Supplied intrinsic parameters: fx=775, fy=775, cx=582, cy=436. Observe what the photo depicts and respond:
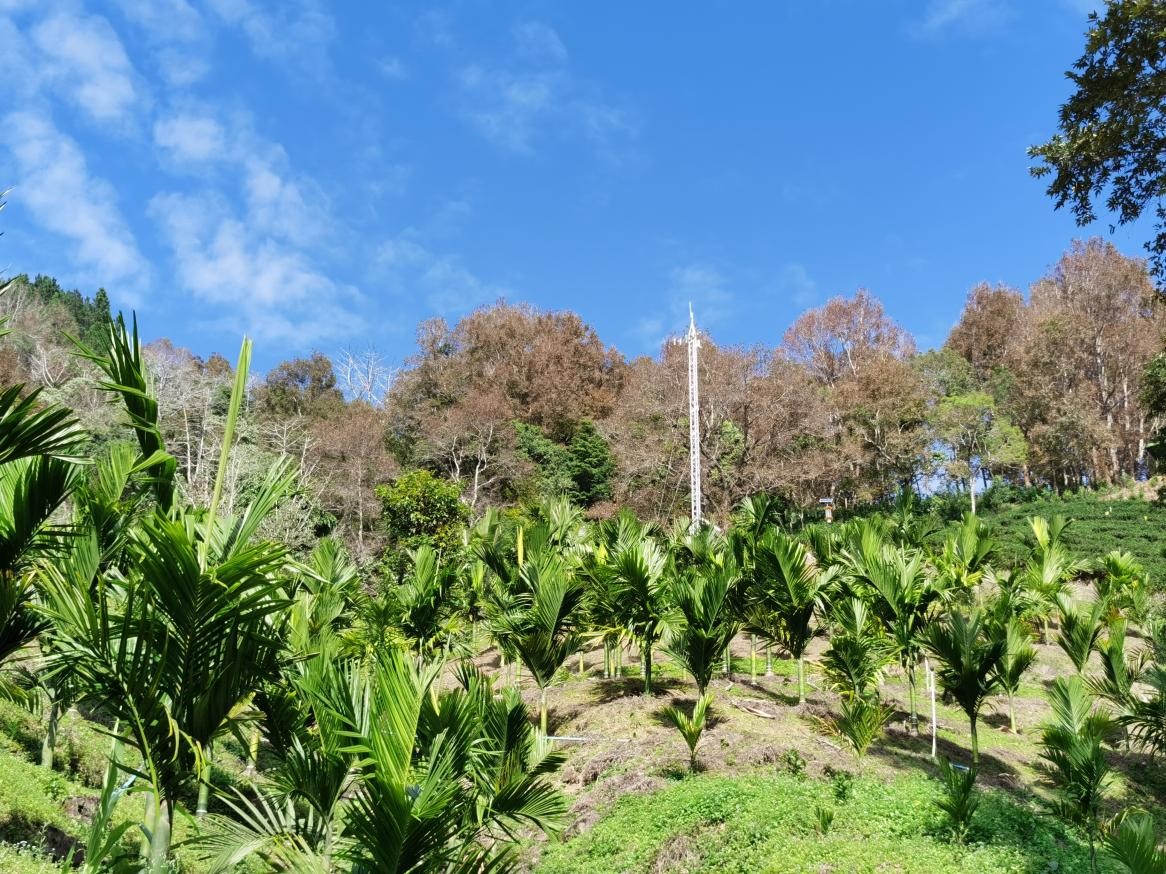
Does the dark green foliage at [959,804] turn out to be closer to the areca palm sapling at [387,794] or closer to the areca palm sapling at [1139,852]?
the areca palm sapling at [1139,852]

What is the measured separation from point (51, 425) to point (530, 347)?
33.8 meters

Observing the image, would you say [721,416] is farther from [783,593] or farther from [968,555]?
[783,593]

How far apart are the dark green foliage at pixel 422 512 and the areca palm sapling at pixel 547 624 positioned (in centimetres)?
1078

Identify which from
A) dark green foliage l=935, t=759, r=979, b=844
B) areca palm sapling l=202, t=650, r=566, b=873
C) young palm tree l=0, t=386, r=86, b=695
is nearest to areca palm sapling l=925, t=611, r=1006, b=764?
dark green foliage l=935, t=759, r=979, b=844

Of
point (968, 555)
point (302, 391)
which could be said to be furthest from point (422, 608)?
point (302, 391)

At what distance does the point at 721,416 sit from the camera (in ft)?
93.1

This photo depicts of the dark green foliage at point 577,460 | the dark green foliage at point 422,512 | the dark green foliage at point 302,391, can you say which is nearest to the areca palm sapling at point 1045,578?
the dark green foliage at point 422,512

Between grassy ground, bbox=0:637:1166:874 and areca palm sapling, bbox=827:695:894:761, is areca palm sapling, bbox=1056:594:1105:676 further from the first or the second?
areca palm sapling, bbox=827:695:894:761

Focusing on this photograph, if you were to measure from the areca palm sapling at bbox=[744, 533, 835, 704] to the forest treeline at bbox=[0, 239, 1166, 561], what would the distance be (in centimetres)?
1514

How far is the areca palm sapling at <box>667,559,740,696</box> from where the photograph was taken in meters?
9.59

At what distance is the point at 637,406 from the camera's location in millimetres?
29578

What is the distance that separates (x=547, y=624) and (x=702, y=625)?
1.93m

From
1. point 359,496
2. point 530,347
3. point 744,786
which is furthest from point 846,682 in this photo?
point 530,347

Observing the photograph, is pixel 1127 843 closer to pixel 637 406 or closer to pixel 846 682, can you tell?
pixel 846 682
